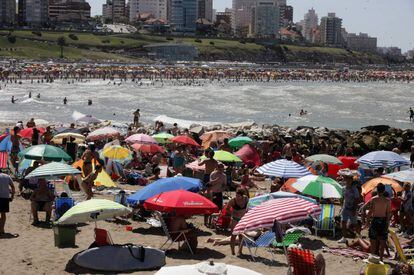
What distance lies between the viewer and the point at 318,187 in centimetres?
1137

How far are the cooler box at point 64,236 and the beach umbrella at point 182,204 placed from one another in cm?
116

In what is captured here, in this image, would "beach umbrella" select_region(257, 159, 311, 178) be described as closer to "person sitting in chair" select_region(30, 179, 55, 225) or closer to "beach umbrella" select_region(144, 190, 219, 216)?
"beach umbrella" select_region(144, 190, 219, 216)

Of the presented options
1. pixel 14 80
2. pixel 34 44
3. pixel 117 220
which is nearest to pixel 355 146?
pixel 117 220

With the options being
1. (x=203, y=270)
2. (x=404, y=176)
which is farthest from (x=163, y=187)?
(x=203, y=270)

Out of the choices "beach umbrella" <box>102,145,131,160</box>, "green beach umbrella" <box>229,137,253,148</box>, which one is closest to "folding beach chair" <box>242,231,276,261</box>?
"beach umbrella" <box>102,145,131,160</box>

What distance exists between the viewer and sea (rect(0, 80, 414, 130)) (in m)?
41.2

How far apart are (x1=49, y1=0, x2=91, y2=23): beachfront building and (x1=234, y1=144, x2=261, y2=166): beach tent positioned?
149833 mm

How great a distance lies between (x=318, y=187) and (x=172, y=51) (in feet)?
420

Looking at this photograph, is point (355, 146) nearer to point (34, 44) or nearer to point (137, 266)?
point (137, 266)

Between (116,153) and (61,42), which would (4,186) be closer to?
(116,153)

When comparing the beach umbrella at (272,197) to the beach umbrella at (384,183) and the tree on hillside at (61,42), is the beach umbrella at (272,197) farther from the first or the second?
the tree on hillside at (61,42)

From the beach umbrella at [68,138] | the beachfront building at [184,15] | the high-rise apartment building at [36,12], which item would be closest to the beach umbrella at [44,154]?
the beach umbrella at [68,138]

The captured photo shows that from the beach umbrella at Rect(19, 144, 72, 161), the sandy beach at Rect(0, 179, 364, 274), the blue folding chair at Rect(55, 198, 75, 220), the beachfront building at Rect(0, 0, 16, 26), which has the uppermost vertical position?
the beachfront building at Rect(0, 0, 16, 26)

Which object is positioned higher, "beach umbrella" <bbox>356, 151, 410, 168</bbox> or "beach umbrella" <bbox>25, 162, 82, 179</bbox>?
"beach umbrella" <bbox>25, 162, 82, 179</bbox>
